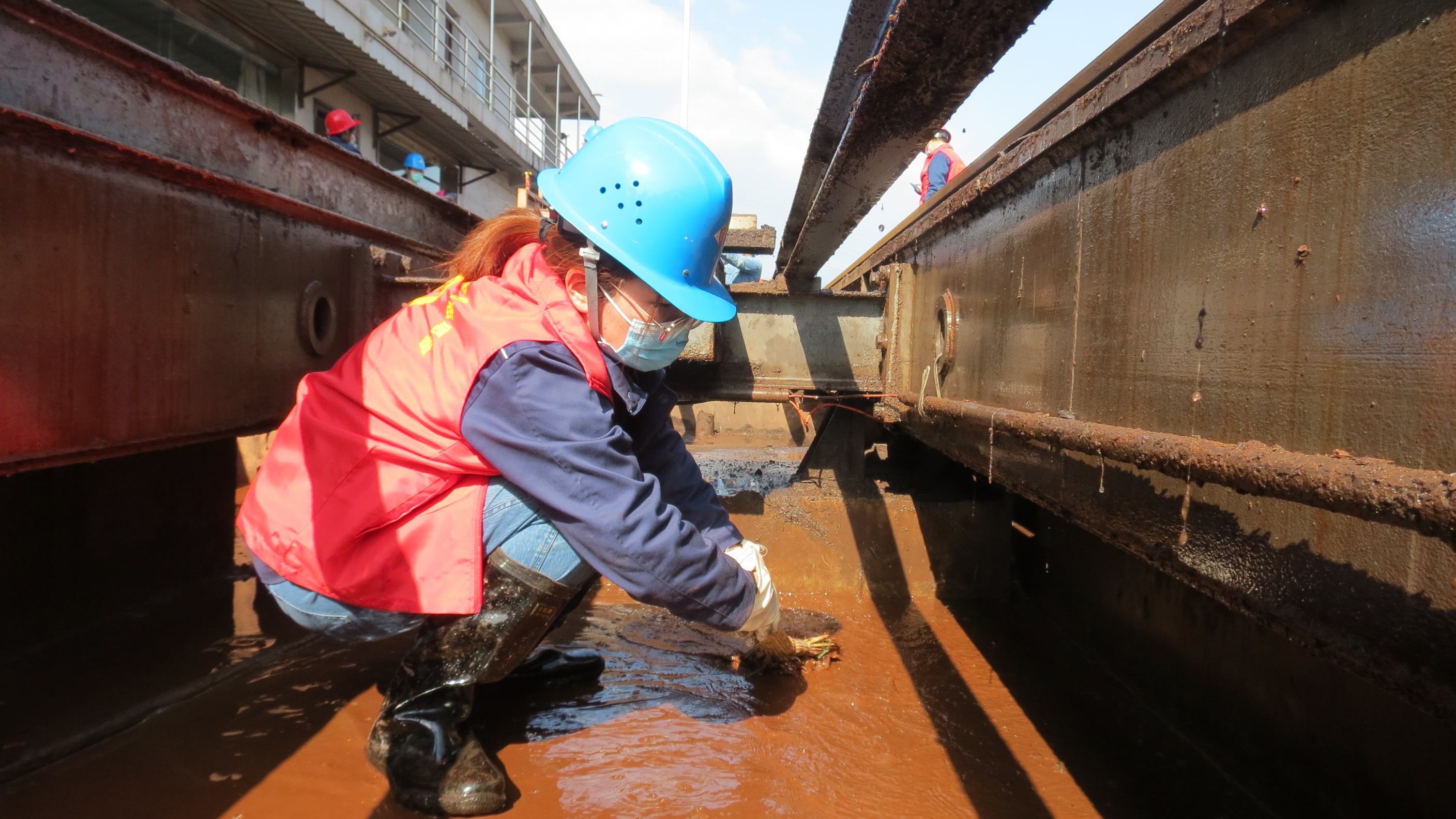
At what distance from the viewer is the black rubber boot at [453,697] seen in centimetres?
175

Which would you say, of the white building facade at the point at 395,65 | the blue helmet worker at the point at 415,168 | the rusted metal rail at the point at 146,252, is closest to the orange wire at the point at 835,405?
the rusted metal rail at the point at 146,252

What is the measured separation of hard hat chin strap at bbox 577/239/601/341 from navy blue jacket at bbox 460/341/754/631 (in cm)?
12

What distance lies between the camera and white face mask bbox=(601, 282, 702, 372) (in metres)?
1.82

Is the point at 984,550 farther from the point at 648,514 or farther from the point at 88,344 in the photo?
the point at 88,344

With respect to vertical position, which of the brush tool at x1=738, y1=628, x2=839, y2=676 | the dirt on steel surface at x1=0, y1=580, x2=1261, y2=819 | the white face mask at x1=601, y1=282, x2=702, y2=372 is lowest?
the dirt on steel surface at x1=0, y1=580, x2=1261, y2=819

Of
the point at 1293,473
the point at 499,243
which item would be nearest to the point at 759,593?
the point at 499,243

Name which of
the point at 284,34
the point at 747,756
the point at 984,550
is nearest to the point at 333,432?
the point at 747,756

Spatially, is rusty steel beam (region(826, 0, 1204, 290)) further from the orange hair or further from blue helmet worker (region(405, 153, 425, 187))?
blue helmet worker (region(405, 153, 425, 187))

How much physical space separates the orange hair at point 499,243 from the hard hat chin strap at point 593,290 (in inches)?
6.1

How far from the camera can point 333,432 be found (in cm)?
175

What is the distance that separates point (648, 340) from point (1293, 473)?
133cm

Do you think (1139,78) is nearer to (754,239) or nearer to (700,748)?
(700,748)

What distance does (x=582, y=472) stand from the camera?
1.65 m

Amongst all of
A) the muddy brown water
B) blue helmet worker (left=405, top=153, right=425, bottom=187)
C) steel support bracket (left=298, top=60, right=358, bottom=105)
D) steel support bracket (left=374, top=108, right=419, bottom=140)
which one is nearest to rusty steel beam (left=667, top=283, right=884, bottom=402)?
the muddy brown water
